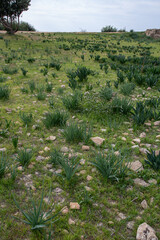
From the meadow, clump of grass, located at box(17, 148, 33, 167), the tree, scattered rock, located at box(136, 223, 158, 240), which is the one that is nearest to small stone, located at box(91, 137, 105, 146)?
the meadow

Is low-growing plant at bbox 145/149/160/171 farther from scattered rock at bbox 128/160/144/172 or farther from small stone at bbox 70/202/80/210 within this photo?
small stone at bbox 70/202/80/210

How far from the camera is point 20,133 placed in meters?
3.61

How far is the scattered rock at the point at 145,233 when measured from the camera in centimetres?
178

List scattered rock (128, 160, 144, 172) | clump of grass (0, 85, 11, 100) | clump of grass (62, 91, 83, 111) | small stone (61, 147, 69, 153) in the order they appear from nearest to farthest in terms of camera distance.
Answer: scattered rock (128, 160, 144, 172) < small stone (61, 147, 69, 153) < clump of grass (62, 91, 83, 111) < clump of grass (0, 85, 11, 100)

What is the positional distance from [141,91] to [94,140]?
3.66m

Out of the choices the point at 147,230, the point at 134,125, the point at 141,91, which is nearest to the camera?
the point at 147,230

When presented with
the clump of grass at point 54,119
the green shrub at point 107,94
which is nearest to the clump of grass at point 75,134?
the clump of grass at point 54,119

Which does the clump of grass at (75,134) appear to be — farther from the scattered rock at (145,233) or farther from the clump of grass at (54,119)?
the scattered rock at (145,233)

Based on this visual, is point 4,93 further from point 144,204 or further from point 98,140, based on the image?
point 144,204

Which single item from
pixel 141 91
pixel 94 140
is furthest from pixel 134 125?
pixel 141 91

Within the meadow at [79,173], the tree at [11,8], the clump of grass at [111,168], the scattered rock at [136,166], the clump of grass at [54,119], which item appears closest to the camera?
the meadow at [79,173]

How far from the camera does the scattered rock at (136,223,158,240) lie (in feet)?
5.85

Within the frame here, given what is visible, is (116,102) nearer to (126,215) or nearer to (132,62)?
(126,215)

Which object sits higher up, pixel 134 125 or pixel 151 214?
pixel 134 125
